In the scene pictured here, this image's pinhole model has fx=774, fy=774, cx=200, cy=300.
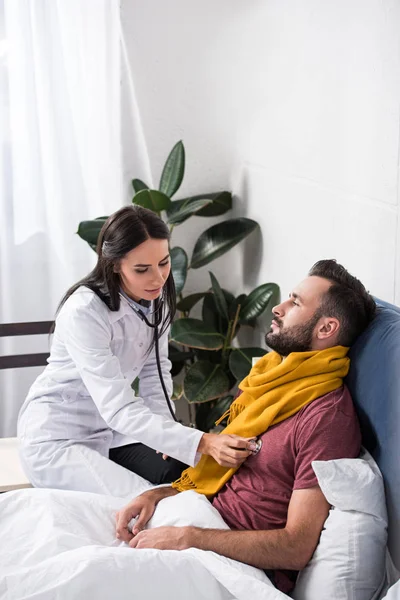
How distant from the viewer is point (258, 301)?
10.1 ft

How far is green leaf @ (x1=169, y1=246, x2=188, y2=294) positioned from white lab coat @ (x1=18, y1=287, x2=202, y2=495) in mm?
735

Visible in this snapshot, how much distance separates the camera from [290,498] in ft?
5.65

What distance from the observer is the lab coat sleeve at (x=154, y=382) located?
2428 millimetres

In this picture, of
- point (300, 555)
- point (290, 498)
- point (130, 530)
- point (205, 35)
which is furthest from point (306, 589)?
point (205, 35)

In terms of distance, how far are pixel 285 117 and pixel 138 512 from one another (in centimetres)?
161

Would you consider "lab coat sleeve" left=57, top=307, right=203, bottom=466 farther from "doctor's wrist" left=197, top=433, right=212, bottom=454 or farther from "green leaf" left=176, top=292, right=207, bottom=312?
"green leaf" left=176, top=292, right=207, bottom=312

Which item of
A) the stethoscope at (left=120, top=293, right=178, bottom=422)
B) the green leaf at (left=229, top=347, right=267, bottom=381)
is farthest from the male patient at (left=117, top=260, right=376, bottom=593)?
the green leaf at (left=229, top=347, right=267, bottom=381)

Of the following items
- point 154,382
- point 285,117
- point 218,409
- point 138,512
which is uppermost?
point 285,117

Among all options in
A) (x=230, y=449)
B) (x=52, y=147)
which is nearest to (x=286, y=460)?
(x=230, y=449)

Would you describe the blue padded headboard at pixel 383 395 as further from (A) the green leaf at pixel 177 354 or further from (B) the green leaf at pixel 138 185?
(B) the green leaf at pixel 138 185

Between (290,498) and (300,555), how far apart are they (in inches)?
5.6

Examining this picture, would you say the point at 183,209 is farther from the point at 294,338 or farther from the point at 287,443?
the point at 287,443

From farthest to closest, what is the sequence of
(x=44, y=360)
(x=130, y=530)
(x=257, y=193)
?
(x=257, y=193) < (x=44, y=360) < (x=130, y=530)

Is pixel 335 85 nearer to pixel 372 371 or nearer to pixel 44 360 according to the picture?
pixel 372 371
